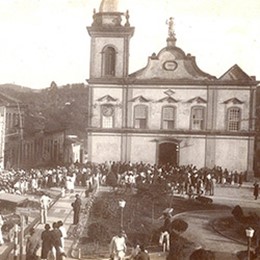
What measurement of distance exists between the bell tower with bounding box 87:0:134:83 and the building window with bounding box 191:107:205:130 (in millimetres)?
1523

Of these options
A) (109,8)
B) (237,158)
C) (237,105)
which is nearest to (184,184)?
(237,158)

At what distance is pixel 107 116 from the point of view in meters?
9.41

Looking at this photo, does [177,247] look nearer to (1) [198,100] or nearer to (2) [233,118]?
(2) [233,118]

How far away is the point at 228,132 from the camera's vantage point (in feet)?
33.4

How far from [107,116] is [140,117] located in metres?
1.09

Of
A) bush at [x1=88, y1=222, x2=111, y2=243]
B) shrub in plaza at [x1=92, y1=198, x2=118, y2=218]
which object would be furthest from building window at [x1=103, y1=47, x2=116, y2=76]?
bush at [x1=88, y1=222, x2=111, y2=243]

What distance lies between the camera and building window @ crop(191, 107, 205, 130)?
10.4 metres

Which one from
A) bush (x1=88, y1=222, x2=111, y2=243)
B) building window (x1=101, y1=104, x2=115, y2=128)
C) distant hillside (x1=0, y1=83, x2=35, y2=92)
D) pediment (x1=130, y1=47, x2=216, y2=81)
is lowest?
bush (x1=88, y1=222, x2=111, y2=243)

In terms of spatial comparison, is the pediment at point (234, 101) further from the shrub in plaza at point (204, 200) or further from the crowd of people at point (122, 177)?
the shrub in plaza at point (204, 200)

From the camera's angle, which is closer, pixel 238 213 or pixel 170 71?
pixel 238 213

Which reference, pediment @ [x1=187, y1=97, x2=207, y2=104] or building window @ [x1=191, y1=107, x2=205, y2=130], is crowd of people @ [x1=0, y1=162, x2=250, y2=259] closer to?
building window @ [x1=191, y1=107, x2=205, y2=130]

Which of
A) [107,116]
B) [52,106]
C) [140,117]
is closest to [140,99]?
[140,117]

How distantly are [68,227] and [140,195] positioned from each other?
1236 millimetres

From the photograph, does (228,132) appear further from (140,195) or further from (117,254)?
(117,254)
